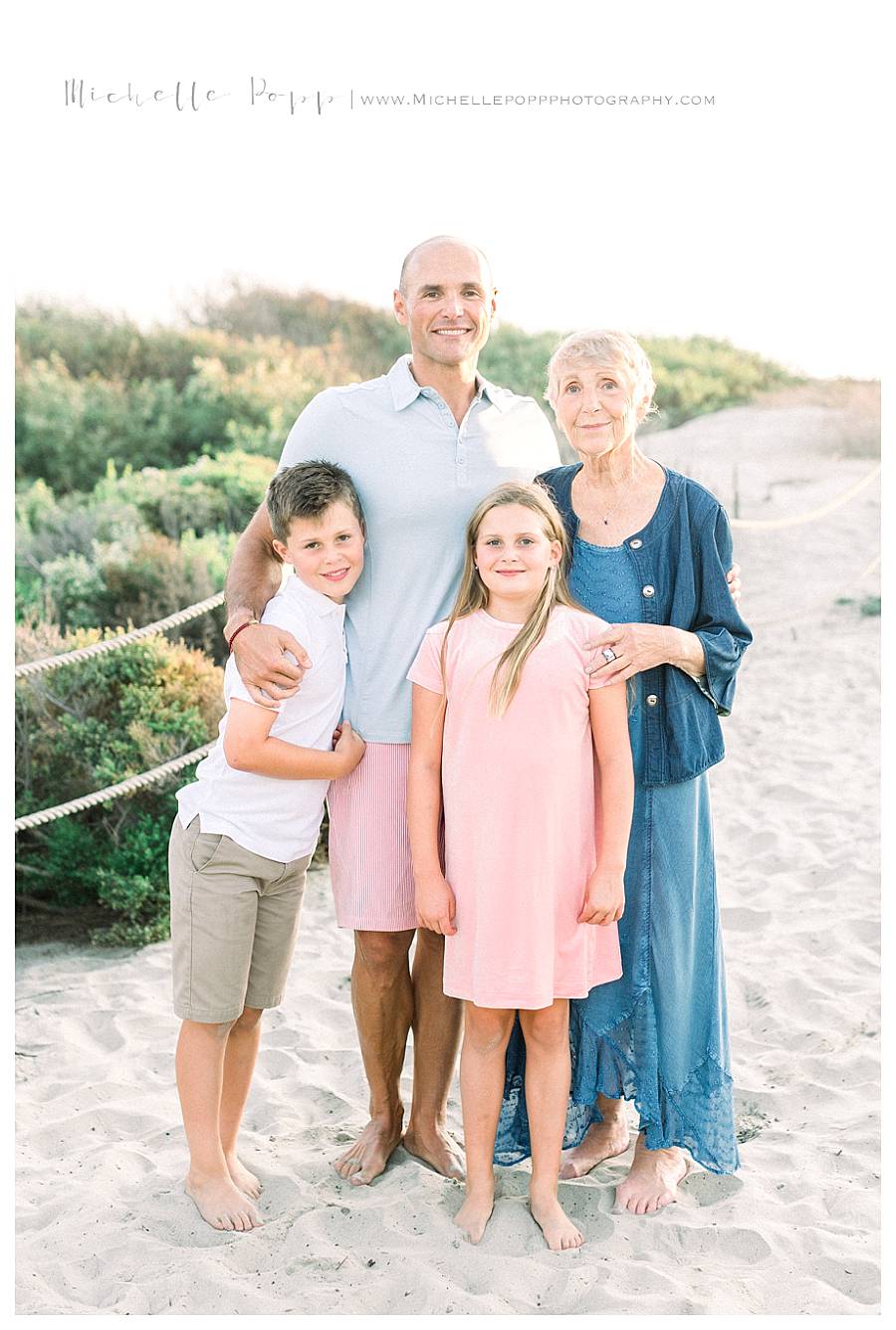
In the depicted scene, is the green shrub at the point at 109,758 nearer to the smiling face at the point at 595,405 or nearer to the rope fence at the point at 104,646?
the rope fence at the point at 104,646

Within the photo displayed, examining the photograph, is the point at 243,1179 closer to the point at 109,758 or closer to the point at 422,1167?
the point at 422,1167

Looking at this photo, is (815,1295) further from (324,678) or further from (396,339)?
(396,339)

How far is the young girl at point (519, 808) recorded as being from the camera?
256cm

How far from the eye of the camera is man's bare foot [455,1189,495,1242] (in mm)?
2701

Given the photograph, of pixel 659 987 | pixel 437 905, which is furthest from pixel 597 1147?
pixel 437 905

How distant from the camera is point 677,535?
271 centimetres

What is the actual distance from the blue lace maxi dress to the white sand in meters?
0.23

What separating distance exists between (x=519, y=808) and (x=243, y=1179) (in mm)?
1199

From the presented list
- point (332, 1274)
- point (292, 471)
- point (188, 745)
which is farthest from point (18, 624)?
point (332, 1274)

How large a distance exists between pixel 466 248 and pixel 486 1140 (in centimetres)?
198

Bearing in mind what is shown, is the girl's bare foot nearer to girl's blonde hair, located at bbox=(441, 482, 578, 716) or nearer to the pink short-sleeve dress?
the pink short-sleeve dress

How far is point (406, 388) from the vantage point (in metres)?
2.82

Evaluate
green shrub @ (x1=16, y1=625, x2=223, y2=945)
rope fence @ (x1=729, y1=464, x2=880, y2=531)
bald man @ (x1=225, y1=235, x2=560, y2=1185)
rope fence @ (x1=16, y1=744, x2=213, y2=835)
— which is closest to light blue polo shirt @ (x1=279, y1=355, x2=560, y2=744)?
bald man @ (x1=225, y1=235, x2=560, y2=1185)

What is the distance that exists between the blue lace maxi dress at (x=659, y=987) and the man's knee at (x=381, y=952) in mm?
334
